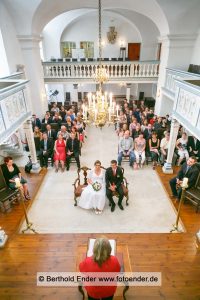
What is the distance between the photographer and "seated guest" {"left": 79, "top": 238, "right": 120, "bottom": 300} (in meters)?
2.48

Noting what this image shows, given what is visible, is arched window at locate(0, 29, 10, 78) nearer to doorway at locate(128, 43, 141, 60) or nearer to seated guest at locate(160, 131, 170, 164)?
seated guest at locate(160, 131, 170, 164)

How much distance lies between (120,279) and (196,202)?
3267 mm

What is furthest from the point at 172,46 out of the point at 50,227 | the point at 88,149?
the point at 50,227

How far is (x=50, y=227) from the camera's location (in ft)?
17.3

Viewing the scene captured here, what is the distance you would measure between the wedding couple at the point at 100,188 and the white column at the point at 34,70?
25.5ft

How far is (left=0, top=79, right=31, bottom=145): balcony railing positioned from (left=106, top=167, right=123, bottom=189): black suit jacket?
2807mm

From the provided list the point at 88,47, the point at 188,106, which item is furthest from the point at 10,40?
the point at 88,47

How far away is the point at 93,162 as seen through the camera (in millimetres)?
8359

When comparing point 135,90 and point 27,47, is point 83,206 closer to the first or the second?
point 27,47

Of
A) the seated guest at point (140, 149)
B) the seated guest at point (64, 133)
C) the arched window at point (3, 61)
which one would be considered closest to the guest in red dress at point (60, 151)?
the seated guest at point (64, 133)

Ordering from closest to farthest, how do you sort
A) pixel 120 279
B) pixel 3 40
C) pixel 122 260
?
1. pixel 120 279
2. pixel 122 260
3. pixel 3 40

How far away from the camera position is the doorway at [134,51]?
1875 cm

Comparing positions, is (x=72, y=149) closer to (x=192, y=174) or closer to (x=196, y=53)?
(x=192, y=174)

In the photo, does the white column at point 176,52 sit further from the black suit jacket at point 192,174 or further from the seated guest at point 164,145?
the black suit jacket at point 192,174
